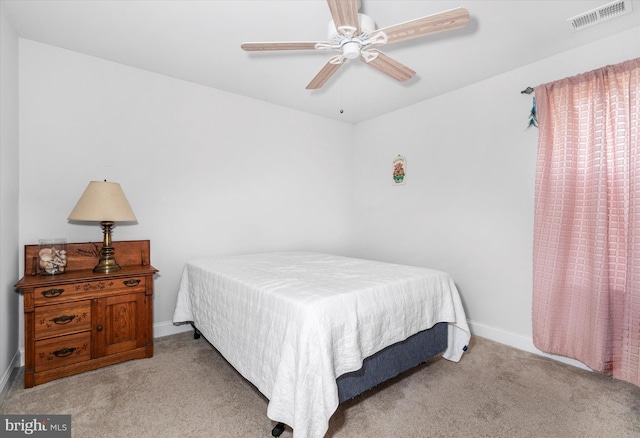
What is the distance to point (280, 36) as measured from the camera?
226 cm

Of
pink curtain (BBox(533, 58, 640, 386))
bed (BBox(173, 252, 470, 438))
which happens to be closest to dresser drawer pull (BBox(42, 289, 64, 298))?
bed (BBox(173, 252, 470, 438))

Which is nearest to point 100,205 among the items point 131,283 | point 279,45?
point 131,283

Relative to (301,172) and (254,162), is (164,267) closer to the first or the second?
(254,162)

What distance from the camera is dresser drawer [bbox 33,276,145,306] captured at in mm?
2029

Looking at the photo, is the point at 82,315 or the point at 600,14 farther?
the point at 82,315

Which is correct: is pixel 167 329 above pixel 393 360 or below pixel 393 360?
below

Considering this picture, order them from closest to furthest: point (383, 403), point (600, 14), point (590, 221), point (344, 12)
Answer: point (344, 12), point (383, 403), point (600, 14), point (590, 221)

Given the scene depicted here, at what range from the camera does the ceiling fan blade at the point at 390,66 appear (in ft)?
6.23

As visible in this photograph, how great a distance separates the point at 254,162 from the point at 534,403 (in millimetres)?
3218

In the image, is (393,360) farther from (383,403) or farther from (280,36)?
(280,36)

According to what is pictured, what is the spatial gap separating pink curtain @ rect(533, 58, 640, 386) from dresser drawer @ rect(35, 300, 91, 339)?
348cm

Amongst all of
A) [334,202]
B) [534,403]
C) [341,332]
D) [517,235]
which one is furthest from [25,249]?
[517,235]

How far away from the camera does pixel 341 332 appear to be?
158cm

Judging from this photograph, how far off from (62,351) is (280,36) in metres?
2.71
